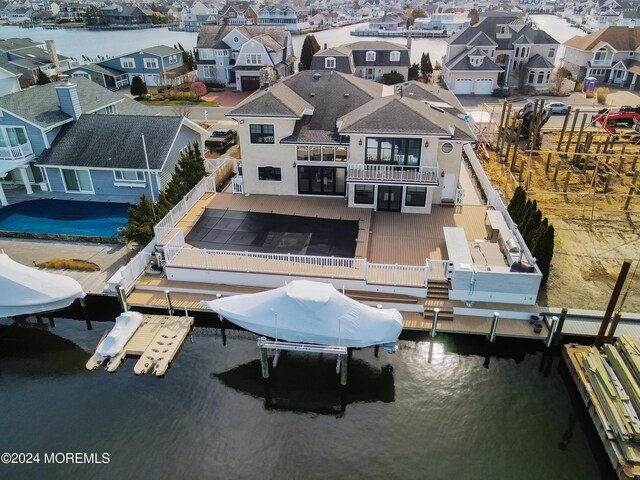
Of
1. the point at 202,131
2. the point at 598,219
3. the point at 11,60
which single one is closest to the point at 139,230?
the point at 202,131

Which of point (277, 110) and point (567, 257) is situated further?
point (277, 110)

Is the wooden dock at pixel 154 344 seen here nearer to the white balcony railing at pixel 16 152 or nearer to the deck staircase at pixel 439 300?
the deck staircase at pixel 439 300

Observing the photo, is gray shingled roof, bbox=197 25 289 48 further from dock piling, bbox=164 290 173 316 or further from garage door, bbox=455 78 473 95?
dock piling, bbox=164 290 173 316

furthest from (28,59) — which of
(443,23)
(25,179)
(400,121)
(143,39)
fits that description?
(443,23)

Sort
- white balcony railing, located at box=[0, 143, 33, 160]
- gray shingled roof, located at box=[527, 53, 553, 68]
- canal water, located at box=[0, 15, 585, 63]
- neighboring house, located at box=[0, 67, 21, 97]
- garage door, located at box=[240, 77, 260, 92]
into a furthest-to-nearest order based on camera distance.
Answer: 1. canal water, located at box=[0, 15, 585, 63]
2. garage door, located at box=[240, 77, 260, 92]
3. gray shingled roof, located at box=[527, 53, 553, 68]
4. neighboring house, located at box=[0, 67, 21, 97]
5. white balcony railing, located at box=[0, 143, 33, 160]

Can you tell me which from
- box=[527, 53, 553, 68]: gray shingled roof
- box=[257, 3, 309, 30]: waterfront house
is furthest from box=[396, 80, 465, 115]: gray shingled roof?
box=[257, 3, 309, 30]: waterfront house

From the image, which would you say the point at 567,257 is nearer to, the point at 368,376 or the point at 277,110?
the point at 368,376

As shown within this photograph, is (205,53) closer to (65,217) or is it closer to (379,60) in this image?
(379,60)
